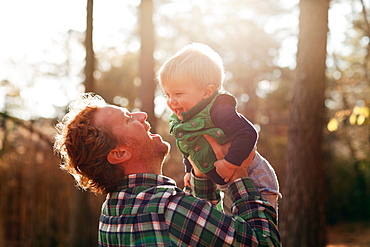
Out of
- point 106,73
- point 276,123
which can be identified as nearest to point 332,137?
point 276,123

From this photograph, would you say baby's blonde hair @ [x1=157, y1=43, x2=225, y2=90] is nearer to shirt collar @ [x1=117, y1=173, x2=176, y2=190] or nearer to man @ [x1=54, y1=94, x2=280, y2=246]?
man @ [x1=54, y1=94, x2=280, y2=246]

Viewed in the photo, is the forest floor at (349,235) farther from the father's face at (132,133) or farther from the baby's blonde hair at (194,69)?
the father's face at (132,133)

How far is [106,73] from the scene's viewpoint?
47.7ft

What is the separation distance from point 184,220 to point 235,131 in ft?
1.52

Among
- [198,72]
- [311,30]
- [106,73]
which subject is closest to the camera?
[198,72]

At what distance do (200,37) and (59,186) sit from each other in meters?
7.34

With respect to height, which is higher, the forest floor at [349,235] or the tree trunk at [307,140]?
the tree trunk at [307,140]

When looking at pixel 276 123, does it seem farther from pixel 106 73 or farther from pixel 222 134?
pixel 222 134

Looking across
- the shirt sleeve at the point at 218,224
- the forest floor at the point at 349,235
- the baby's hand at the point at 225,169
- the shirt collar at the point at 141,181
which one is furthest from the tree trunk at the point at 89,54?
the forest floor at the point at 349,235

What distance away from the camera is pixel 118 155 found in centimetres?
196

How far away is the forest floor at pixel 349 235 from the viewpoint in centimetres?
1089

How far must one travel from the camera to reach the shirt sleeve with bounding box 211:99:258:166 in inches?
73.2

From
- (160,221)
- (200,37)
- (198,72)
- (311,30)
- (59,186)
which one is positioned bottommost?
(59,186)

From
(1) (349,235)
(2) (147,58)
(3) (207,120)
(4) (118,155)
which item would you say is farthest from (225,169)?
(1) (349,235)
